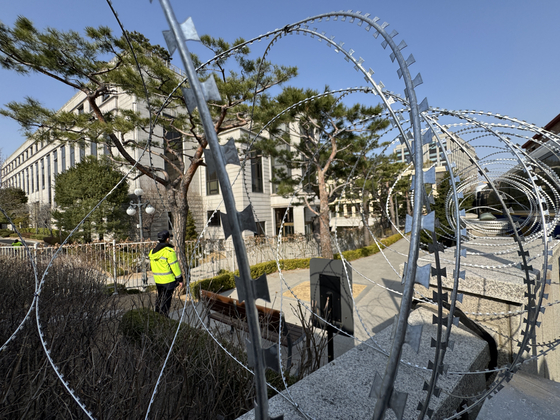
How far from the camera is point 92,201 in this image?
15.5 meters

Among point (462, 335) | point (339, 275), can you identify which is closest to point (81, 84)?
point (339, 275)

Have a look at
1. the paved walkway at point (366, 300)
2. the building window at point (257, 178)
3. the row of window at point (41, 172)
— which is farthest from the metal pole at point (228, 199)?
the row of window at point (41, 172)

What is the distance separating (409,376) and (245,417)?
1.21m

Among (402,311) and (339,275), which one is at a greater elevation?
(402,311)

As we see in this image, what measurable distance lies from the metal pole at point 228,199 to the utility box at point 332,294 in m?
3.04

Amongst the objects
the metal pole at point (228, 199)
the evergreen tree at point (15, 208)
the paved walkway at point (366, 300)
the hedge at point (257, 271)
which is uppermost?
the evergreen tree at point (15, 208)

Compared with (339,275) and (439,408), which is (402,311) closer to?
(439,408)

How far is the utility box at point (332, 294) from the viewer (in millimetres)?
3869

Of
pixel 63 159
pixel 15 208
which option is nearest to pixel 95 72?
pixel 63 159

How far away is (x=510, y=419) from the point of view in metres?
1.71

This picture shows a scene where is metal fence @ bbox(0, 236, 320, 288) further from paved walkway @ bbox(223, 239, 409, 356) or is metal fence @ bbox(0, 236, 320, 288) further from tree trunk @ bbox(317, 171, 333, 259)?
tree trunk @ bbox(317, 171, 333, 259)

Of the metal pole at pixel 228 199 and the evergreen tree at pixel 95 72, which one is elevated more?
the evergreen tree at pixel 95 72

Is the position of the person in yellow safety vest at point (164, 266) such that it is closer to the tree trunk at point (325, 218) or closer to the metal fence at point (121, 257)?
the metal fence at point (121, 257)

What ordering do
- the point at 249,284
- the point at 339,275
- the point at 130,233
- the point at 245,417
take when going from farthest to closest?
the point at 130,233 → the point at 339,275 → the point at 245,417 → the point at 249,284
